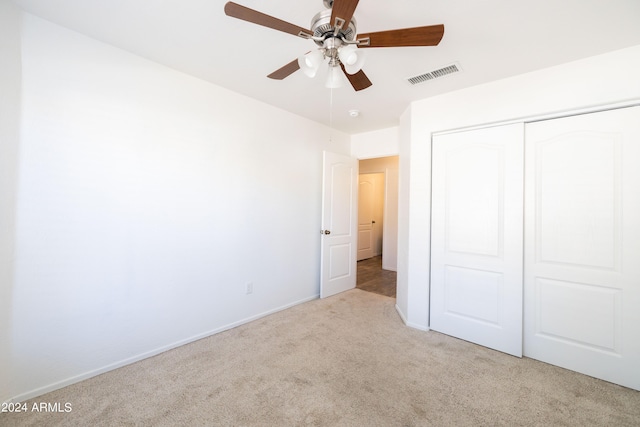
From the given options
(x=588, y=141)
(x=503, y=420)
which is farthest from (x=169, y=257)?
(x=588, y=141)

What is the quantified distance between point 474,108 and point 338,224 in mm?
2182

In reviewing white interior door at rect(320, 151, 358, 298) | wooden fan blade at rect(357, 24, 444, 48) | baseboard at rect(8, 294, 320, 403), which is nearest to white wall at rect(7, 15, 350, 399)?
baseboard at rect(8, 294, 320, 403)

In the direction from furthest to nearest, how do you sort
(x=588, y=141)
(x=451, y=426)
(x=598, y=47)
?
1. (x=588, y=141)
2. (x=598, y=47)
3. (x=451, y=426)

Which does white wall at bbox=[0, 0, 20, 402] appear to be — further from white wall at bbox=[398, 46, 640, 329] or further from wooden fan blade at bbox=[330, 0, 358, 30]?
white wall at bbox=[398, 46, 640, 329]

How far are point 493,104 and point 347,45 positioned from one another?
6.04 ft

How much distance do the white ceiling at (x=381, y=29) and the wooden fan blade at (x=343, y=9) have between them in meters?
0.51

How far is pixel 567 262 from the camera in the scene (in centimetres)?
214

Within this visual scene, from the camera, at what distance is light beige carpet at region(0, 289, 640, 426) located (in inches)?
62.7

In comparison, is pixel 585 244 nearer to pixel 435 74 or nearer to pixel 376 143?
pixel 435 74

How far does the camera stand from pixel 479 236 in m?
2.52

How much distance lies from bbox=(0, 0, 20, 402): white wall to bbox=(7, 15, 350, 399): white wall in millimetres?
38

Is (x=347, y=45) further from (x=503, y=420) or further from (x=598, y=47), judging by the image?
(x=503, y=420)

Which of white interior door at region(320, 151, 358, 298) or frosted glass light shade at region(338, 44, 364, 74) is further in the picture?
white interior door at region(320, 151, 358, 298)

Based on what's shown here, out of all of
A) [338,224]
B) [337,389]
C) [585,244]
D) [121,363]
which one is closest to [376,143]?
[338,224]
